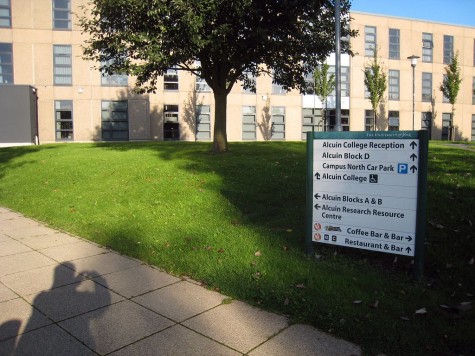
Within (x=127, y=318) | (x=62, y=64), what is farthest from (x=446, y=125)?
(x=127, y=318)

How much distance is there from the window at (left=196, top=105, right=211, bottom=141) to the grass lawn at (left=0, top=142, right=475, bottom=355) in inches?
984

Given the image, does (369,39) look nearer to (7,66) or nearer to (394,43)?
(394,43)

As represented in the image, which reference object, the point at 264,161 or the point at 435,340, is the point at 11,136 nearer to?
the point at 264,161

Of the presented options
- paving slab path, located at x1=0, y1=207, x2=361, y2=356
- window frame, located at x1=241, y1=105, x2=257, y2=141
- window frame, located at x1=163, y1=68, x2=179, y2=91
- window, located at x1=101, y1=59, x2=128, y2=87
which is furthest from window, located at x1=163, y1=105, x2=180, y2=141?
paving slab path, located at x1=0, y1=207, x2=361, y2=356

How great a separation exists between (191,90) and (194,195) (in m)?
28.2

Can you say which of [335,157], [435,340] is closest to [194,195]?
[335,157]

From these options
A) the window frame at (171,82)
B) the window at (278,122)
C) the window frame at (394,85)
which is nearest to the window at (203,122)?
the window frame at (171,82)

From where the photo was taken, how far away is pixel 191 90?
35.2 metres

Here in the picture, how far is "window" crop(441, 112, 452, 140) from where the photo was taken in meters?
43.0

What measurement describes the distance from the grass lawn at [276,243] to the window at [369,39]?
31.6 m

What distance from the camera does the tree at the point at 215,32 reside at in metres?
10.7

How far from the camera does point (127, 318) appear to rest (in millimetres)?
3746

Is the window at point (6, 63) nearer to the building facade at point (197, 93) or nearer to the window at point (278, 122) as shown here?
the building facade at point (197, 93)

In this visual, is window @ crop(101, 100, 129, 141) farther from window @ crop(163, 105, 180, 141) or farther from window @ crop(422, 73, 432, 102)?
window @ crop(422, 73, 432, 102)
